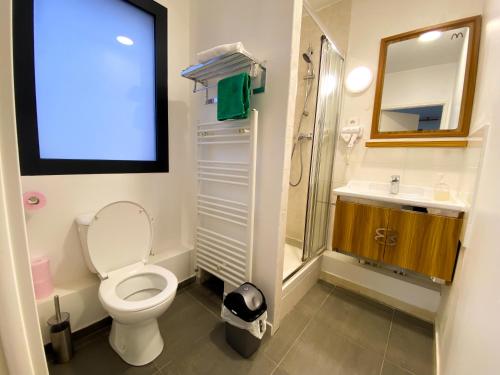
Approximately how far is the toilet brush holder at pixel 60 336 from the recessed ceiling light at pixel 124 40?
1677mm

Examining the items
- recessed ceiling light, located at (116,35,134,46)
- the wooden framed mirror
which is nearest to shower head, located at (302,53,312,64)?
the wooden framed mirror

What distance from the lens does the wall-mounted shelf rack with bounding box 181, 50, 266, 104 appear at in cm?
127

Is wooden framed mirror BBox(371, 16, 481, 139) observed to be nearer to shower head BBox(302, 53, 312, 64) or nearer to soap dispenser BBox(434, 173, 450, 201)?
soap dispenser BBox(434, 173, 450, 201)

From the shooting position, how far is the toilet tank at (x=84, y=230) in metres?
1.26

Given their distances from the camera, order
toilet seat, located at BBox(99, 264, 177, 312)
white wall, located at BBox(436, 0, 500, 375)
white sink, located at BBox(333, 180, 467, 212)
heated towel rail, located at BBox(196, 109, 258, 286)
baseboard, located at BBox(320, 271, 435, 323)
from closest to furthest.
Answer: white wall, located at BBox(436, 0, 500, 375)
toilet seat, located at BBox(99, 264, 177, 312)
white sink, located at BBox(333, 180, 467, 212)
heated towel rail, located at BBox(196, 109, 258, 286)
baseboard, located at BBox(320, 271, 435, 323)

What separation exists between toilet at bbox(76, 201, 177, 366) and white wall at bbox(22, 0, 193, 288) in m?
0.11

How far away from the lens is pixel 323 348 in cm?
133

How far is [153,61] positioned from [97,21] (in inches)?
14.8

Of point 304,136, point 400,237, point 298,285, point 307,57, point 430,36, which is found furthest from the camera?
point 304,136

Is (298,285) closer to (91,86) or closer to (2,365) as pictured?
(2,365)

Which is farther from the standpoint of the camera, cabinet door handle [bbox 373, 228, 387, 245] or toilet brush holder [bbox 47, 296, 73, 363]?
cabinet door handle [bbox 373, 228, 387, 245]

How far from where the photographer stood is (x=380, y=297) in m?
1.79

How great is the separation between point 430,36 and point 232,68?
1.56 meters

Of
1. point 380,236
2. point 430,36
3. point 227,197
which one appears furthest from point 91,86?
point 430,36
